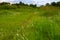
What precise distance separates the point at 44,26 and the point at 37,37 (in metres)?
1.62

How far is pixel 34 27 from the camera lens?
10.7 meters

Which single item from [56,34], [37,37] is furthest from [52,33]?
[37,37]

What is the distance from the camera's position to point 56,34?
9.51 m

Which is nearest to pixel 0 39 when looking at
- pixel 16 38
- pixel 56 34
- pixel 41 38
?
pixel 16 38

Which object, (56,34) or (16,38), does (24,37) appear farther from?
(56,34)

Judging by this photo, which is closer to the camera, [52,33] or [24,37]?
[24,37]

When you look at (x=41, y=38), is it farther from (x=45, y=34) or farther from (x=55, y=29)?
(x=55, y=29)

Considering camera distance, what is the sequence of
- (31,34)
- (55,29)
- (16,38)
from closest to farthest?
1. (16,38)
2. (31,34)
3. (55,29)

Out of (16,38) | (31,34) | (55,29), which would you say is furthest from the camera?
(55,29)

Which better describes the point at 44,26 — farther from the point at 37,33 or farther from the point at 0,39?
the point at 0,39

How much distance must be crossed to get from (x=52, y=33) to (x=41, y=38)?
0.77 metres

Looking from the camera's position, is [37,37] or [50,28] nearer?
[37,37]

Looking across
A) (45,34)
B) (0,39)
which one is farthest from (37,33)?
(0,39)

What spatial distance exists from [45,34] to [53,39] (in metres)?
0.67
